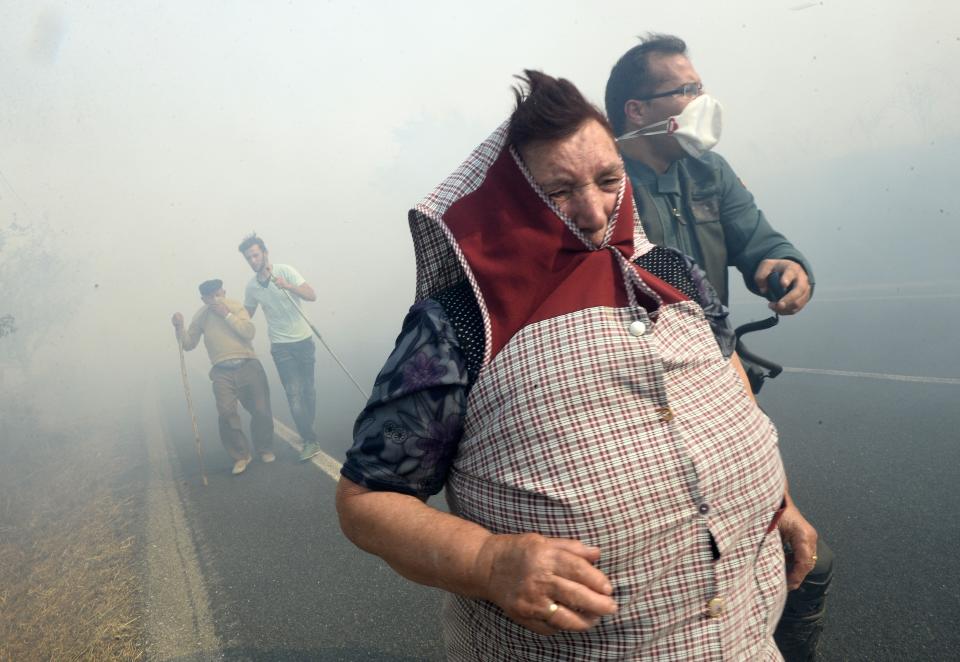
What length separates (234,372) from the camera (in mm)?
7785

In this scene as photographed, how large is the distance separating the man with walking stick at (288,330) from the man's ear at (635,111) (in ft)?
18.7

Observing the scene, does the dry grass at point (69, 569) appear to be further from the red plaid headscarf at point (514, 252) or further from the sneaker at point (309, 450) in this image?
the red plaid headscarf at point (514, 252)

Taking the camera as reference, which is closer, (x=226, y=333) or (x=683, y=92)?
(x=683, y=92)

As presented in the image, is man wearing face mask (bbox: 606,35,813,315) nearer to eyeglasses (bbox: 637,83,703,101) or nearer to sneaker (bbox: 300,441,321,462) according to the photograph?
eyeglasses (bbox: 637,83,703,101)

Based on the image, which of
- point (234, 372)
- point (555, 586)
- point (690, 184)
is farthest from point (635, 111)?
point (234, 372)

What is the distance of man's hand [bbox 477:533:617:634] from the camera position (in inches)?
40.6

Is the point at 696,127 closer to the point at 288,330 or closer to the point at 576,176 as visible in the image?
the point at 576,176

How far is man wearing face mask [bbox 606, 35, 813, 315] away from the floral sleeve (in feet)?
4.98

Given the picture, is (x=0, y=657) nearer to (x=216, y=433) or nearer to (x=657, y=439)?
(x=657, y=439)

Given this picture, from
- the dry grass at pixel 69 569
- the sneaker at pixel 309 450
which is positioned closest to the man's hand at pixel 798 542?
the dry grass at pixel 69 569

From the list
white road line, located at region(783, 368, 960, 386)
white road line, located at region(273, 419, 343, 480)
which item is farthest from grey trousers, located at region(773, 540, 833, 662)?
white road line, located at region(783, 368, 960, 386)

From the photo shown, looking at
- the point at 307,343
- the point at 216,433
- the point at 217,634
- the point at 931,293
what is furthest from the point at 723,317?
the point at 931,293

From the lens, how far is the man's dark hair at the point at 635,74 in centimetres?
296

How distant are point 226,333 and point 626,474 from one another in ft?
25.4
